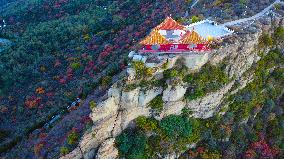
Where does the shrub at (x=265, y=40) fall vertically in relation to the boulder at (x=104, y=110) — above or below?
above

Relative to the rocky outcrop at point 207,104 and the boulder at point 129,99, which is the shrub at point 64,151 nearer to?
the boulder at point 129,99

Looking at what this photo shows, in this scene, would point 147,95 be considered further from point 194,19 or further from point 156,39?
point 194,19

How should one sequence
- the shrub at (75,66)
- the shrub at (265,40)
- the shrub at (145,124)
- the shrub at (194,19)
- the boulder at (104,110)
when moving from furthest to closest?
the shrub at (75,66) → the shrub at (194,19) → the shrub at (265,40) → the shrub at (145,124) → the boulder at (104,110)

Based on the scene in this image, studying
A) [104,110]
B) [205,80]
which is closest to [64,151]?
[104,110]

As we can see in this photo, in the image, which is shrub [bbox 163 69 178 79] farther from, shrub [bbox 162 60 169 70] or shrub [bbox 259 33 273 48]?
shrub [bbox 259 33 273 48]

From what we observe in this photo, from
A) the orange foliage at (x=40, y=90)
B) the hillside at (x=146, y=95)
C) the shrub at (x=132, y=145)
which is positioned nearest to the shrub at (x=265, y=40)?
the hillside at (x=146, y=95)

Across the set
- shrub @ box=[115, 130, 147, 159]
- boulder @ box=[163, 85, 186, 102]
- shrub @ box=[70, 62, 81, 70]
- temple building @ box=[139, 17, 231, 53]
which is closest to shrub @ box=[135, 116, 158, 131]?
shrub @ box=[115, 130, 147, 159]
